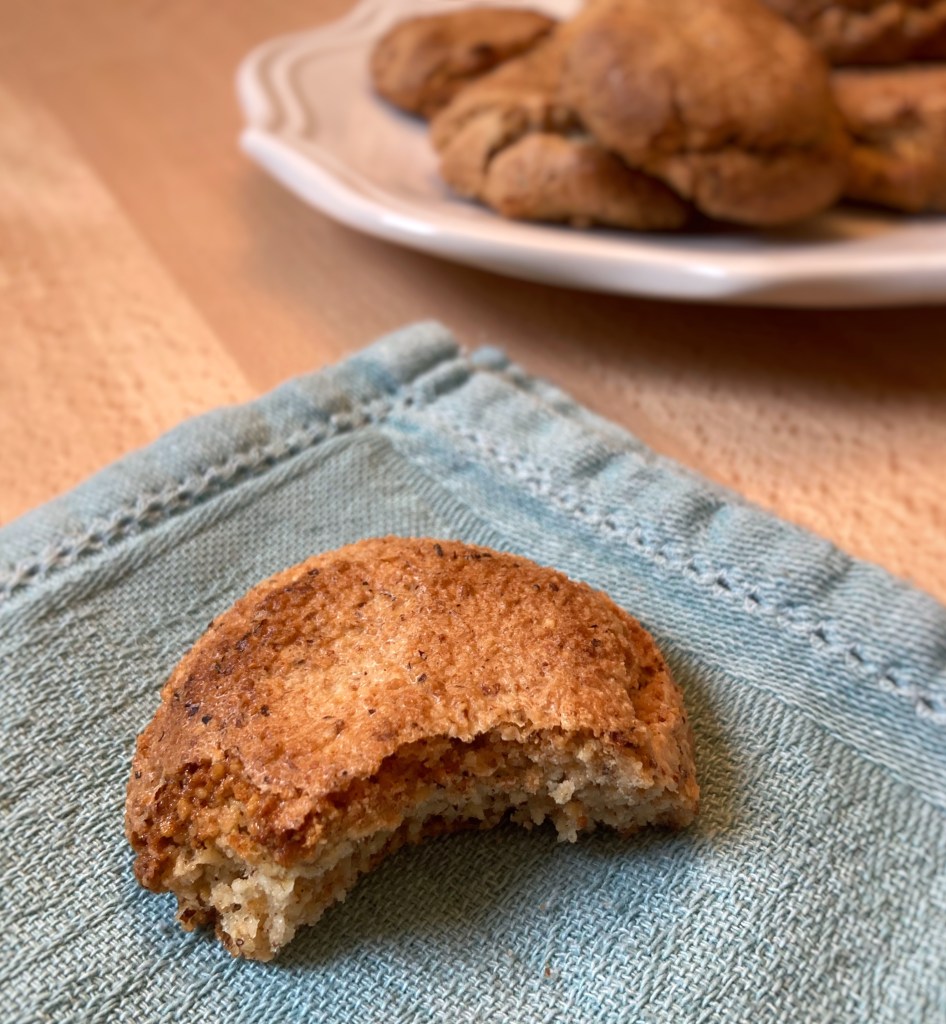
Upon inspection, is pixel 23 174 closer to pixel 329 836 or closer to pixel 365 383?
pixel 365 383

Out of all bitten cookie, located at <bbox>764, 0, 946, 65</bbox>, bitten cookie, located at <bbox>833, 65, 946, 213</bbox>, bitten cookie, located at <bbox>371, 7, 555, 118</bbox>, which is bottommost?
bitten cookie, located at <bbox>833, 65, 946, 213</bbox>

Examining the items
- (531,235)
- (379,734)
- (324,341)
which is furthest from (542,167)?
(379,734)

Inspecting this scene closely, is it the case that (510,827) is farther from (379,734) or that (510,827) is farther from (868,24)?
(868,24)

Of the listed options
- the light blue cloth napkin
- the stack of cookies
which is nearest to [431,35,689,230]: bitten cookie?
the stack of cookies

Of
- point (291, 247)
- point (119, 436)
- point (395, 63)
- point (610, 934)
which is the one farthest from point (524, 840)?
point (395, 63)

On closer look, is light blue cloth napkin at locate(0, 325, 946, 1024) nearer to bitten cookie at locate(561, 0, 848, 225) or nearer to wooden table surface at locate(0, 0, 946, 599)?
wooden table surface at locate(0, 0, 946, 599)
